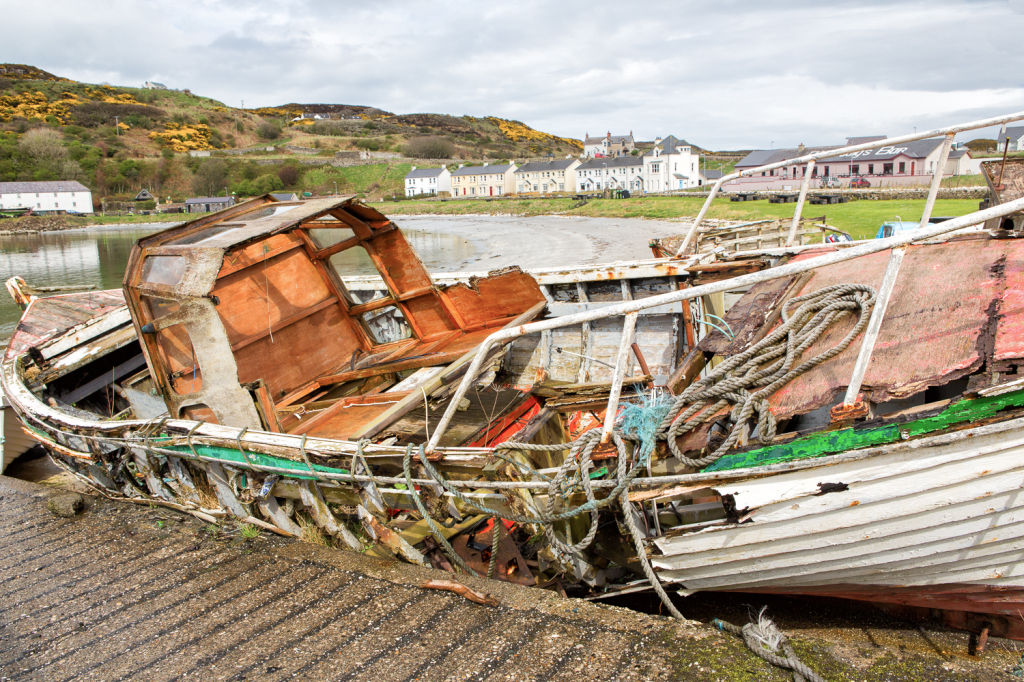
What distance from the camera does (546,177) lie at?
9531cm

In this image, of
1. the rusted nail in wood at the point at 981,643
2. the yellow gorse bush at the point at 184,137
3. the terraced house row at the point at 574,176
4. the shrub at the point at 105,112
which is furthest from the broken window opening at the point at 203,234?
the shrub at the point at 105,112

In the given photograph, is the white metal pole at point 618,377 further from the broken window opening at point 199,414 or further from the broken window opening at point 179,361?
the broken window opening at point 179,361

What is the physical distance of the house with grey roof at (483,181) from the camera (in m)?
96.1

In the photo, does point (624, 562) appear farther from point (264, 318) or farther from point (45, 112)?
point (45, 112)

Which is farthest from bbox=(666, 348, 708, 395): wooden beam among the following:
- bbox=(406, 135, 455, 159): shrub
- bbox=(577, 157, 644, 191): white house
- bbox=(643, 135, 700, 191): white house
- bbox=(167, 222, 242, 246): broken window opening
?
bbox=(406, 135, 455, 159): shrub

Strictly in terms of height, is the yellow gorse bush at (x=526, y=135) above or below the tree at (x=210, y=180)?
above

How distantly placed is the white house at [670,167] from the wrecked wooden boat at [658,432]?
77941mm

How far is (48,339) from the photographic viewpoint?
7.71m

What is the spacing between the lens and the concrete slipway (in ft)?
11.4

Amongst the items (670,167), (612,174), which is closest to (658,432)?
(670,167)

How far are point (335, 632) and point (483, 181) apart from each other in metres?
96.6

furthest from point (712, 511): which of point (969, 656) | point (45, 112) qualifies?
point (45, 112)

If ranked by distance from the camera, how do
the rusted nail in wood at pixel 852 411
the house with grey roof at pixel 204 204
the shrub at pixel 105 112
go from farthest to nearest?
the shrub at pixel 105 112
the house with grey roof at pixel 204 204
the rusted nail in wood at pixel 852 411

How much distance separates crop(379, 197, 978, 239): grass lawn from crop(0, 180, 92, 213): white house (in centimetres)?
4233
